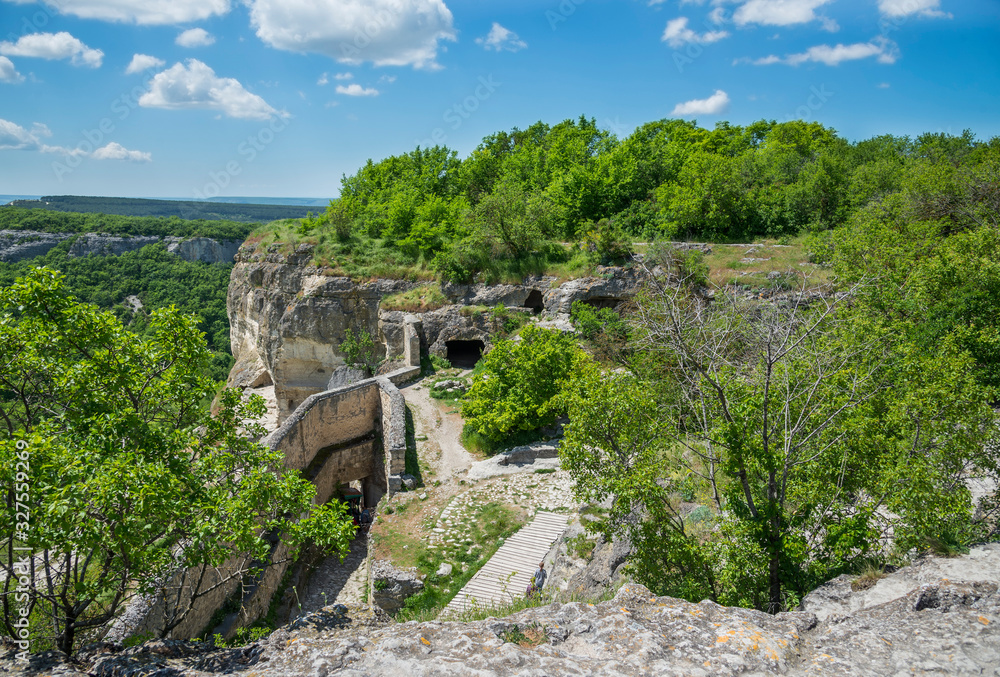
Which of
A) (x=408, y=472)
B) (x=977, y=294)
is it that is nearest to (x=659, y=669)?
(x=408, y=472)

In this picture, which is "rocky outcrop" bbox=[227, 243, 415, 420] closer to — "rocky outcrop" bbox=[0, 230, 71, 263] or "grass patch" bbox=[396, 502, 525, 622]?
A: "grass patch" bbox=[396, 502, 525, 622]

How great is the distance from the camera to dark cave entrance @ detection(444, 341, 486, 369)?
24.1 m

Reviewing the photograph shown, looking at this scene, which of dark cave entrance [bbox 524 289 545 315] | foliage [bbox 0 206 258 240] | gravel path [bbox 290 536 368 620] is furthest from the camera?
foliage [bbox 0 206 258 240]

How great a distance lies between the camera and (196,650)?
497 centimetres

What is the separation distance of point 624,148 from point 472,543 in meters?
26.2

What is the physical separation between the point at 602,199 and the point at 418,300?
1156 centimetres

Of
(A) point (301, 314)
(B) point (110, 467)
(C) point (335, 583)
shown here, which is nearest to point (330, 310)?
(A) point (301, 314)

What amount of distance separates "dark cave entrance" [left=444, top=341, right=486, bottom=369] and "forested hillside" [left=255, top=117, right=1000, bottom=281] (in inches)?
126

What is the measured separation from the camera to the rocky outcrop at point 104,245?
6500 centimetres

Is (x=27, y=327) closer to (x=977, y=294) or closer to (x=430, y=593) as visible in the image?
(x=430, y=593)

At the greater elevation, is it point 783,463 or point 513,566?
point 783,463

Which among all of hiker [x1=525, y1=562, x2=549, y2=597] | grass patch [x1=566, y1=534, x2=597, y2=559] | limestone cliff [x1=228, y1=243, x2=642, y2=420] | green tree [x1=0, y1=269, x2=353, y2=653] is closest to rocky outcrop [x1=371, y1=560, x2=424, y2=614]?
hiker [x1=525, y1=562, x2=549, y2=597]

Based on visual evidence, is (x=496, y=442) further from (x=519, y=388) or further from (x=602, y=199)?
(x=602, y=199)

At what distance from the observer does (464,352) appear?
2566 cm
